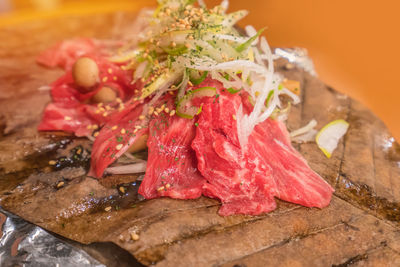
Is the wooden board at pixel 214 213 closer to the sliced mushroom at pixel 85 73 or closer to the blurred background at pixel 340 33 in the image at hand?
the sliced mushroom at pixel 85 73

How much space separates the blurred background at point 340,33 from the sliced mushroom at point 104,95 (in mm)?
2533

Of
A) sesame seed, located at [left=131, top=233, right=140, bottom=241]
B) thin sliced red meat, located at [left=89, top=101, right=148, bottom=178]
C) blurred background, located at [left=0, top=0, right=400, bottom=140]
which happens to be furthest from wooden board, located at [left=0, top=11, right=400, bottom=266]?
blurred background, located at [left=0, top=0, right=400, bottom=140]

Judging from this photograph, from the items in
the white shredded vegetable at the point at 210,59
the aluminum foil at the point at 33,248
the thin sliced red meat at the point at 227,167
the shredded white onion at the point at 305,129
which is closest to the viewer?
the aluminum foil at the point at 33,248

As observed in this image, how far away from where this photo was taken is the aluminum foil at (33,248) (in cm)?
200

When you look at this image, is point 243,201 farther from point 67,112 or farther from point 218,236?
point 67,112

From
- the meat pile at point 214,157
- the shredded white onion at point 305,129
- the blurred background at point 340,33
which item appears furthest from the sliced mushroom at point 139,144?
the blurred background at point 340,33

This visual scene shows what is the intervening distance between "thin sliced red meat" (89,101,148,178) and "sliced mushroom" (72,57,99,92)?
0.51 metres

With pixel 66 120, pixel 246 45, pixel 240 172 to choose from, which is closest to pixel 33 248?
pixel 66 120

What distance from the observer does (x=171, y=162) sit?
7.95 ft

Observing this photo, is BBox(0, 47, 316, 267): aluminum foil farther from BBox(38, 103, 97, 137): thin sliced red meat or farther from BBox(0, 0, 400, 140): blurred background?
BBox(0, 0, 400, 140): blurred background

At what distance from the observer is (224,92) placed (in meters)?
2.46

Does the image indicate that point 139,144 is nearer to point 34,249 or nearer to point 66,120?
point 66,120

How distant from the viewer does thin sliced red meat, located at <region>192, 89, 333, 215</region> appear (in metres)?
2.30

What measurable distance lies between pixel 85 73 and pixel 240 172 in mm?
1712
